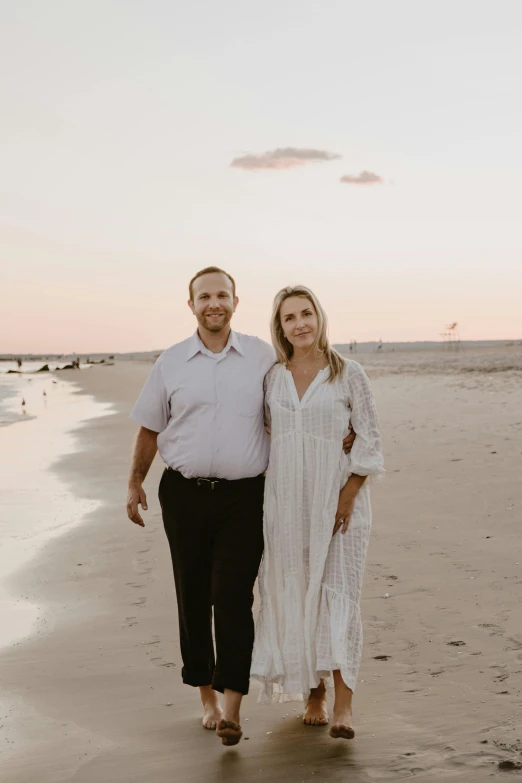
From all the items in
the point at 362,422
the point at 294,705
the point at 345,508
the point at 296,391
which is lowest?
the point at 294,705

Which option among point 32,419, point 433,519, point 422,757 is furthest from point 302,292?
point 32,419

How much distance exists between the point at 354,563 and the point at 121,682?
4.85 feet

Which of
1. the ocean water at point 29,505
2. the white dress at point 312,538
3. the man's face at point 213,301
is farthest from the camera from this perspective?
the ocean water at point 29,505

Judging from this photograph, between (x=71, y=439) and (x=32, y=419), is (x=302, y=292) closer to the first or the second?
(x=71, y=439)

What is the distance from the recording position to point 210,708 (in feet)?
13.1

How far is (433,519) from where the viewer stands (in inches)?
301

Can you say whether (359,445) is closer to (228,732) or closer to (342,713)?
(342,713)

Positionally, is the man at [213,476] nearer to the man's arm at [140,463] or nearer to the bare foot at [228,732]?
the man's arm at [140,463]

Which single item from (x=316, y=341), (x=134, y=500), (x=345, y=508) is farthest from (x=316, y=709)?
(x=316, y=341)

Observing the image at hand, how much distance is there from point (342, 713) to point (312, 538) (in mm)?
759

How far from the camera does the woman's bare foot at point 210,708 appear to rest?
3.94m

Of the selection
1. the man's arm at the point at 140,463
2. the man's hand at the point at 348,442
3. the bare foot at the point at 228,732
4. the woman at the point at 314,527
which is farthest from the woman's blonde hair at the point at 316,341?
the bare foot at the point at 228,732

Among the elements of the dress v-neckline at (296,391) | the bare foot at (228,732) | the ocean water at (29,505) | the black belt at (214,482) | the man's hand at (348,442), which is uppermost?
the dress v-neckline at (296,391)

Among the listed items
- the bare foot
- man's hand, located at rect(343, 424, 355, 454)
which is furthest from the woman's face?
the bare foot
